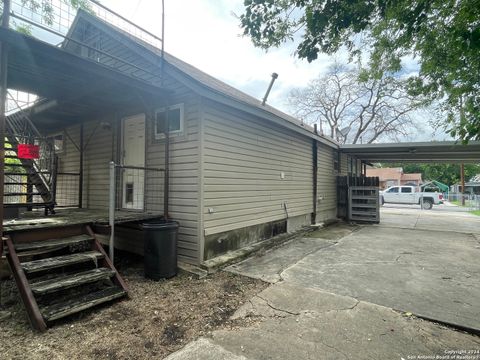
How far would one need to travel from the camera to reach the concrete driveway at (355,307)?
8.43 feet

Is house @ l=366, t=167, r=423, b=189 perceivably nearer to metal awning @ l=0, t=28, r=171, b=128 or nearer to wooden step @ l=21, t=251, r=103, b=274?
metal awning @ l=0, t=28, r=171, b=128

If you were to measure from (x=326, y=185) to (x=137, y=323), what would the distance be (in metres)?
9.19

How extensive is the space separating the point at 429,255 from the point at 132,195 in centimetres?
660

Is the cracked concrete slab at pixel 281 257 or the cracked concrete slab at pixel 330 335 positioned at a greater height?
the cracked concrete slab at pixel 281 257

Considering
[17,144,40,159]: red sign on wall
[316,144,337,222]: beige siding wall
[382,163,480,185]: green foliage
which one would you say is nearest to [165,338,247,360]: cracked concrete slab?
[17,144,40,159]: red sign on wall

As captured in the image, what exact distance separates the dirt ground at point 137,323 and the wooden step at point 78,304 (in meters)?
0.11

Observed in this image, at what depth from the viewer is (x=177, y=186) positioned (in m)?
5.24

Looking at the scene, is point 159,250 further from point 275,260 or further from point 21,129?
point 21,129

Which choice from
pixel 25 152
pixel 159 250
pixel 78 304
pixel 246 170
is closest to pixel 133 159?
pixel 25 152

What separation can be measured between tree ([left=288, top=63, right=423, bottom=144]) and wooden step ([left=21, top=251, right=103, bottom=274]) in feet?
83.2

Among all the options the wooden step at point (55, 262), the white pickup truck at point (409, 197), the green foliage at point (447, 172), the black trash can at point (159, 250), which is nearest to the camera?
the wooden step at point (55, 262)

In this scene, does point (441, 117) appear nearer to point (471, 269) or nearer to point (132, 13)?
point (471, 269)

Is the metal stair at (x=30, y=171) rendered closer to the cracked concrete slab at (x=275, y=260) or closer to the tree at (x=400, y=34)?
the cracked concrete slab at (x=275, y=260)

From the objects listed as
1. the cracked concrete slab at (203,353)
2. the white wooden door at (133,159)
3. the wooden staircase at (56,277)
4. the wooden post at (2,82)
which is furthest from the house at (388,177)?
the wooden post at (2,82)
